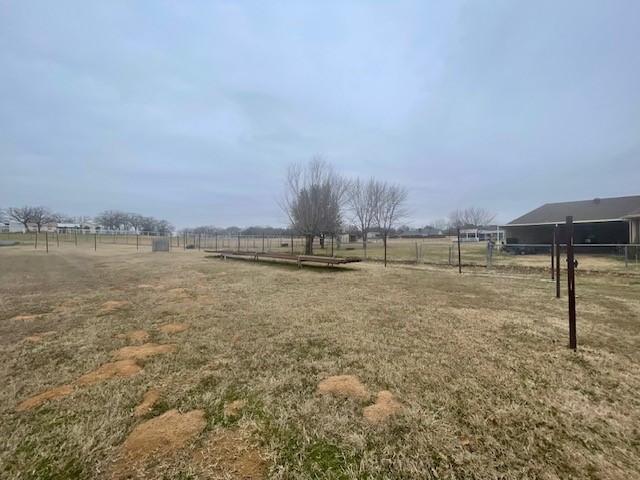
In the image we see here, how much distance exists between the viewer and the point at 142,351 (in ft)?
11.1

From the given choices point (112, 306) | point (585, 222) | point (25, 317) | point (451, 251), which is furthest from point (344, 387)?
point (585, 222)

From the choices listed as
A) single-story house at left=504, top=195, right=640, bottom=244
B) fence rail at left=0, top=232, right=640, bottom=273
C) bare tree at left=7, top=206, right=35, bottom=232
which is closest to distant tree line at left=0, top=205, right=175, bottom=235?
bare tree at left=7, top=206, right=35, bottom=232

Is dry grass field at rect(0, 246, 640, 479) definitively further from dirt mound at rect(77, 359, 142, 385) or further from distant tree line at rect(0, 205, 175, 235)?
distant tree line at rect(0, 205, 175, 235)

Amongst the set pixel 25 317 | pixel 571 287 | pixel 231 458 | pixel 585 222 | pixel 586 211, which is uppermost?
pixel 586 211

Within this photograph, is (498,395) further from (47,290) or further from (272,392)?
(47,290)

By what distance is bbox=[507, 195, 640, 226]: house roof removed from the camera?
814 inches

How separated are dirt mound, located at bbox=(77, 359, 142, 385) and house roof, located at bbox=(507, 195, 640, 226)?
2642cm

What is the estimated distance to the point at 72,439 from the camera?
1.91 metres

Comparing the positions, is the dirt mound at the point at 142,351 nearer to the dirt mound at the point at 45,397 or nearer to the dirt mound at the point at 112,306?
the dirt mound at the point at 45,397

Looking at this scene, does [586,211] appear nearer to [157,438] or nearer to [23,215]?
[157,438]

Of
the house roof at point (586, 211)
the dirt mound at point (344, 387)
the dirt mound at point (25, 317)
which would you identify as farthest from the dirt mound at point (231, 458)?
the house roof at point (586, 211)

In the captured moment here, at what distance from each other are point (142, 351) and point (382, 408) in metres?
2.84

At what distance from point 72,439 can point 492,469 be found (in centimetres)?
268

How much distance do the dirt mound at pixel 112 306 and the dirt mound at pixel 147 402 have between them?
11.1 feet
